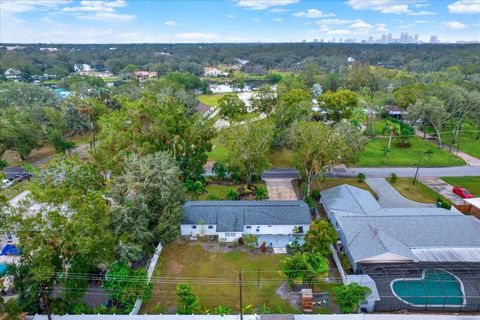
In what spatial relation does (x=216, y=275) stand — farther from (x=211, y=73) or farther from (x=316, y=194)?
(x=211, y=73)

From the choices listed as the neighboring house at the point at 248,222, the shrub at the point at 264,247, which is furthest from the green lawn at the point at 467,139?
the shrub at the point at 264,247

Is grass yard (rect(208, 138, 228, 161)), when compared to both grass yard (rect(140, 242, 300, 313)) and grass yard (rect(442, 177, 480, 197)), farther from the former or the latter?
grass yard (rect(442, 177, 480, 197))

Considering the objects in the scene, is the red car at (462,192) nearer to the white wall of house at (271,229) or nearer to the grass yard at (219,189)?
the white wall of house at (271,229)

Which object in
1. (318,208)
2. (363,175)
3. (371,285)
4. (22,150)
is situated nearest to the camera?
(371,285)

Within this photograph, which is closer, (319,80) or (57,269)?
(57,269)

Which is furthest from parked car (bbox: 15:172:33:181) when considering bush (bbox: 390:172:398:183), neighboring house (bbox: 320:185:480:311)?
bush (bbox: 390:172:398:183)

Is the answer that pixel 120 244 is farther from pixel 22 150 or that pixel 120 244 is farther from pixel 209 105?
pixel 209 105

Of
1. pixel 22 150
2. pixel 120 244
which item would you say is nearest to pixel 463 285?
pixel 120 244
